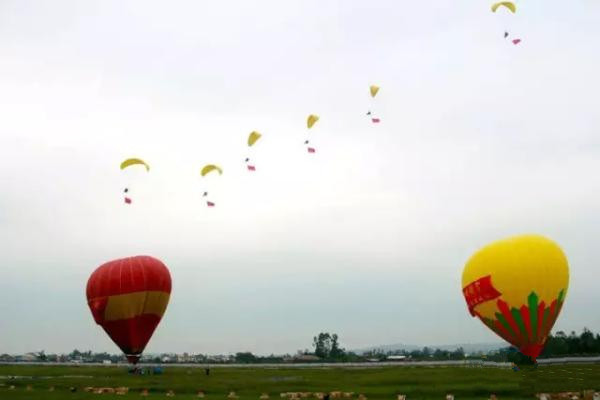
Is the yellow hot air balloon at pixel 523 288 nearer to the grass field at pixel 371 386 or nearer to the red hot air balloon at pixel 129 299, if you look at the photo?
the grass field at pixel 371 386

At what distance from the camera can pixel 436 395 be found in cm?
4212

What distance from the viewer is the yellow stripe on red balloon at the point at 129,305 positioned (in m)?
59.9

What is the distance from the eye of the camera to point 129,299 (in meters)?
60.0

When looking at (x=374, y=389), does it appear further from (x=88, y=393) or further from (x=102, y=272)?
(x=102, y=272)

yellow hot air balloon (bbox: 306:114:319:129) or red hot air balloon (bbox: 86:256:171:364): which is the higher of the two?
yellow hot air balloon (bbox: 306:114:319:129)

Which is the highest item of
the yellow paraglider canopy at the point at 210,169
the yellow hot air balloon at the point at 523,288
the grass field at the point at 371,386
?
the yellow paraglider canopy at the point at 210,169

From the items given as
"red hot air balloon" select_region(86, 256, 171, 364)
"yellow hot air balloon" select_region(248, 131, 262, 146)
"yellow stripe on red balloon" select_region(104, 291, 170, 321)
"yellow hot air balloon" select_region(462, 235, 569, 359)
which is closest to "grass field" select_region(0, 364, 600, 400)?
"yellow hot air balloon" select_region(462, 235, 569, 359)

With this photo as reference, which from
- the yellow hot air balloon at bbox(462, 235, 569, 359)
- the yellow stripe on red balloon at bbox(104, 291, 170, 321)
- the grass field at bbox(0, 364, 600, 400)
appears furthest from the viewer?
the yellow stripe on red balloon at bbox(104, 291, 170, 321)

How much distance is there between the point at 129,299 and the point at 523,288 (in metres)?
35.4

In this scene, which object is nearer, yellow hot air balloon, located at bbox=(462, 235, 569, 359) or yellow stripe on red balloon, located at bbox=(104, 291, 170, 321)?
yellow hot air balloon, located at bbox=(462, 235, 569, 359)

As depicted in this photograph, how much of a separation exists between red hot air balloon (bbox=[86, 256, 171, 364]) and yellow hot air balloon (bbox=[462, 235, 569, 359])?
31.1 m

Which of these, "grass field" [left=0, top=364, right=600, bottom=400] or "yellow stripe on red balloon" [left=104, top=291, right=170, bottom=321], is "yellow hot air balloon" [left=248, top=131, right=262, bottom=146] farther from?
"yellow stripe on red balloon" [left=104, top=291, right=170, bottom=321]

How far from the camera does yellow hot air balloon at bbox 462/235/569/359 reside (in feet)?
147

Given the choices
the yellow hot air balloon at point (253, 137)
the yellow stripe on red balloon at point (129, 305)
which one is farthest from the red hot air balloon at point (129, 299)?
the yellow hot air balloon at point (253, 137)
